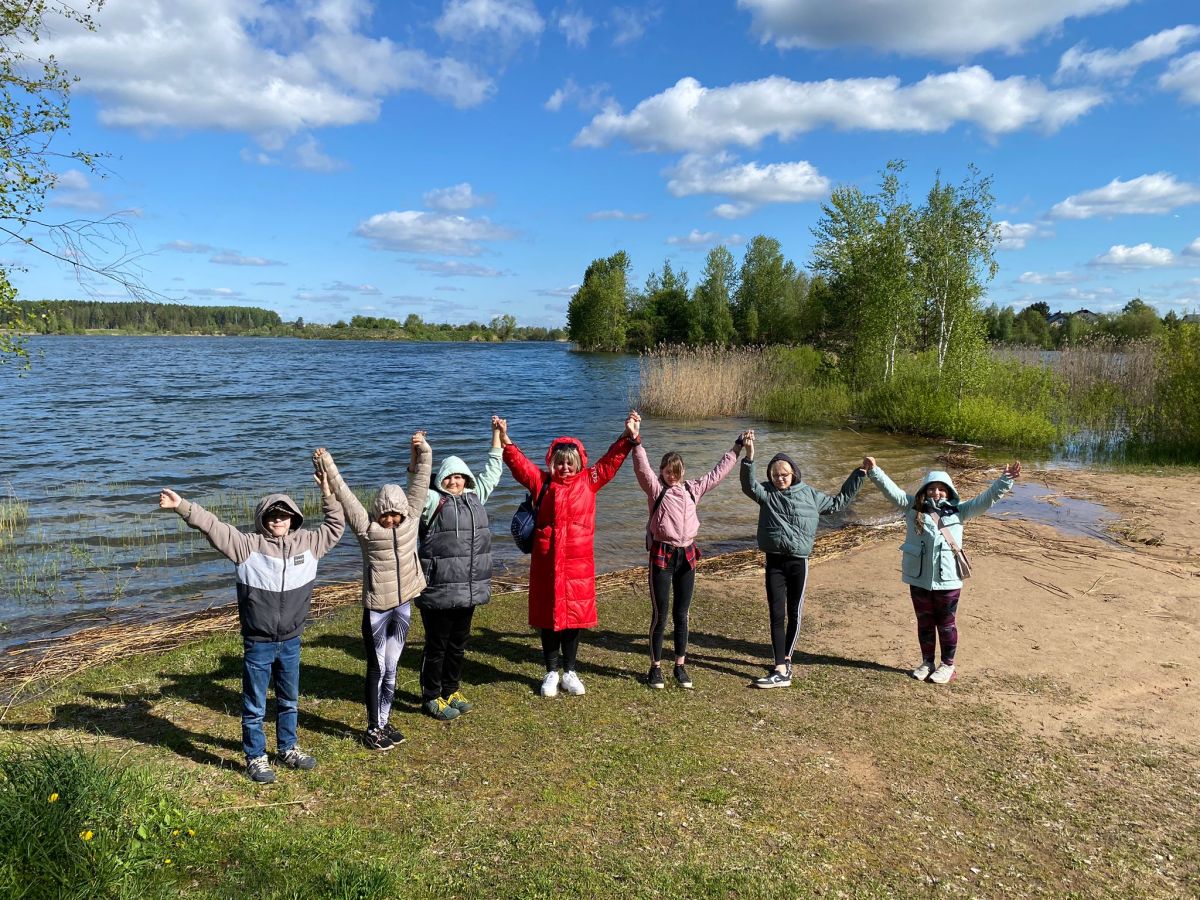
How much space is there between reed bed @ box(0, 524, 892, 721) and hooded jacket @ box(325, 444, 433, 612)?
127 inches

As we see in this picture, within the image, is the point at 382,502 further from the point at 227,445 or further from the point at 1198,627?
the point at 227,445

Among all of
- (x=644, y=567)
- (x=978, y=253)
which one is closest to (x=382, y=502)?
(x=644, y=567)

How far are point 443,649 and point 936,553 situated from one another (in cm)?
403

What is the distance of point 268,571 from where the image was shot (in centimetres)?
450

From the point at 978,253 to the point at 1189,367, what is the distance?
22.1 feet

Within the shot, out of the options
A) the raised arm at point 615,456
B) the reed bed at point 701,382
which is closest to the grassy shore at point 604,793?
the raised arm at point 615,456

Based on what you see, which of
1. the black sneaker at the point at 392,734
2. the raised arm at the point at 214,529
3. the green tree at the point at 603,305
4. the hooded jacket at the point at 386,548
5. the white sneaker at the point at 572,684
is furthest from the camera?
the green tree at the point at 603,305

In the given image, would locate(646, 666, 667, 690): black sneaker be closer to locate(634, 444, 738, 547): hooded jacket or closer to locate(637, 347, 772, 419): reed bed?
locate(634, 444, 738, 547): hooded jacket

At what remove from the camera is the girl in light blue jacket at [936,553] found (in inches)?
239

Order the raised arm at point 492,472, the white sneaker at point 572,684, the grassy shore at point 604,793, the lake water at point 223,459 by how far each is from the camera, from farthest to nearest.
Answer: the lake water at point 223,459, the white sneaker at point 572,684, the raised arm at point 492,472, the grassy shore at point 604,793

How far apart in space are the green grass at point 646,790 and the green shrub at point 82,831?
41mm

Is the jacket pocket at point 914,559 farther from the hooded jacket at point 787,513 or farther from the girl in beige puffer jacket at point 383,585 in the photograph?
the girl in beige puffer jacket at point 383,585

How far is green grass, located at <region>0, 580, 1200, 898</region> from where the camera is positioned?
369 centimetres

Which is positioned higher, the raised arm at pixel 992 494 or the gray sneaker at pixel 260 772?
the raised arm at pixel 992 494
